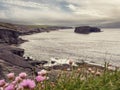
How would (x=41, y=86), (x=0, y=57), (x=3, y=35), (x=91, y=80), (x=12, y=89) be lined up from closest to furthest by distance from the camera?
(x=12, y=89) → (x=41, y=86) → (x=91, y=80) → (x=0, y=57) → (x=3, y=35)

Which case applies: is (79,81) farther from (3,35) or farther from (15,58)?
(3,35)

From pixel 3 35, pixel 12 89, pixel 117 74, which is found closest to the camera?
pixel 12 89

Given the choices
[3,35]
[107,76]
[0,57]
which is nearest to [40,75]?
[107,76]

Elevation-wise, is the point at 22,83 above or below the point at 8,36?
above

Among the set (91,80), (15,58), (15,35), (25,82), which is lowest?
(15,35)

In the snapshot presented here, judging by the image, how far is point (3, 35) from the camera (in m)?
124

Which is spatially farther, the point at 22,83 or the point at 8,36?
the point at 8,36

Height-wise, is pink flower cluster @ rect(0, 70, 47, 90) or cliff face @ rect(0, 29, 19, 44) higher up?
pink flower cluster @ rect(0, 70, 47, 90)

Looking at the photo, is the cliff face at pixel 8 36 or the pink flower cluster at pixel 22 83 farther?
the cliff face at pixel 8 36

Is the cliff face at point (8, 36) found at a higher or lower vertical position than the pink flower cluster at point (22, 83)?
lower

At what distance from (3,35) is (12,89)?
11991 centimetres

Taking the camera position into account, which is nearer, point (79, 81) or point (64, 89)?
point (64, 89)

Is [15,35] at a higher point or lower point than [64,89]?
lower

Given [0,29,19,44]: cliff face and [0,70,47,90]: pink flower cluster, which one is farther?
[0,29,19,44]: cliff face
